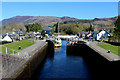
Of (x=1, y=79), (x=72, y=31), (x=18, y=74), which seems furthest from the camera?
(x=72, y=31)

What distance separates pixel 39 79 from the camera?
22016 millimetres

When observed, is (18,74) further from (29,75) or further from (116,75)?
(116,75)

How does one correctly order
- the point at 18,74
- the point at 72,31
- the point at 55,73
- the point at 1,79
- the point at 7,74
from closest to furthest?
the point at 1,79 → the point at 7,74 → the point at 18,74 → the point at 55,73 → the point at 72,31

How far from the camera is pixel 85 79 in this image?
2200 centimetres

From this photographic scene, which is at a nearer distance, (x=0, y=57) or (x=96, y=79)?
(x=0, y=57)

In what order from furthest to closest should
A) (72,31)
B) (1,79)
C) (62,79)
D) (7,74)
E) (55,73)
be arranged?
1. (72,31)
2. (55,73)
3. (62,79)
4. (7,74)
5. (1,79)

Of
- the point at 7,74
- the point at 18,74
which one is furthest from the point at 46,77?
the point at 7,74

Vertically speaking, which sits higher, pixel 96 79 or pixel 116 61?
pixel 116 61

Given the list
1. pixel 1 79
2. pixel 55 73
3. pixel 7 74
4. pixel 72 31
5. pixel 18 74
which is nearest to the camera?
pixel 1 79

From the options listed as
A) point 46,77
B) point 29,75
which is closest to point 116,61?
point 46,77

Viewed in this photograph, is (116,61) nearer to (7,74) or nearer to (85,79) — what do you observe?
(85,79)

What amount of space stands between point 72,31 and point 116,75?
10851cm

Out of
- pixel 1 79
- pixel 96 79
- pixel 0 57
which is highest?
pixel 0 57

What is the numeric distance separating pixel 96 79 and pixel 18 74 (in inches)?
402
